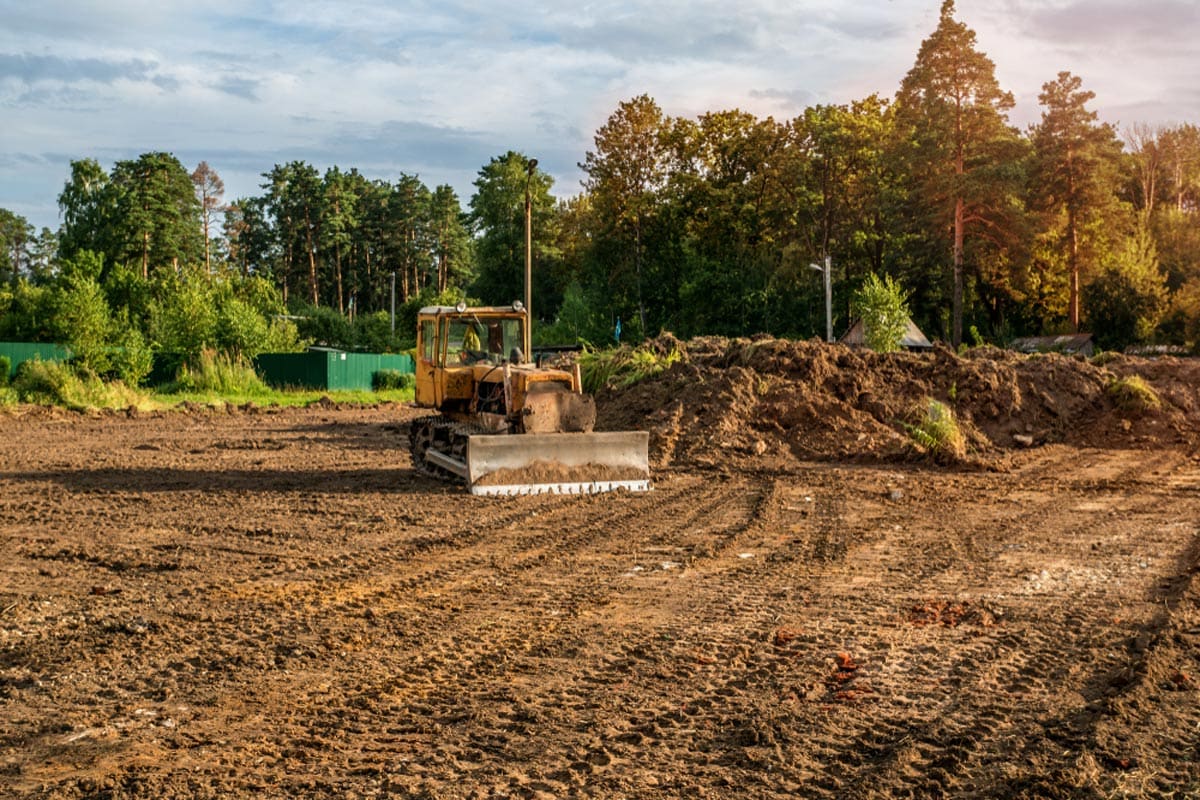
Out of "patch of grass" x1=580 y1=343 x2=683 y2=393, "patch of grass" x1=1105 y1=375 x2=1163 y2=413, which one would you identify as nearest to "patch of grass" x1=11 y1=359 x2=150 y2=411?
"patch of grass" x1=580 y1=343 x2=683 y2=393

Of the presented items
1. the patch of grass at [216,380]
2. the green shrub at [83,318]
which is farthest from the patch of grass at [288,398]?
the green shrub at [83,318]

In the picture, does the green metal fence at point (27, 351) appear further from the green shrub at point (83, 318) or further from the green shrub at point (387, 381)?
the green shrub at point (387, 381)

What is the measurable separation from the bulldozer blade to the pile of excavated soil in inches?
127

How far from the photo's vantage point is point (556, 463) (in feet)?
45.3

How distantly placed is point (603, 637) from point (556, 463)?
714cm

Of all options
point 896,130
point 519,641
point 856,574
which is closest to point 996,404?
point 856,574

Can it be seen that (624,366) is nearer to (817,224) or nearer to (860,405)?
(860,405)

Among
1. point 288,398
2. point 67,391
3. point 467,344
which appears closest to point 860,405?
point 467,344

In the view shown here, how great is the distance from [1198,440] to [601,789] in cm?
1879

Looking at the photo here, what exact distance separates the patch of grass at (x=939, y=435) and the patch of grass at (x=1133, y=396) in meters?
4.50

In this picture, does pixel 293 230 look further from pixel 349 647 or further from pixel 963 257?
pixel 349 647

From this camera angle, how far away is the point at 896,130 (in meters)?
50.7

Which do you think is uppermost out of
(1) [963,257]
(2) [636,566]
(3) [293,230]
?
(3) [293,230]

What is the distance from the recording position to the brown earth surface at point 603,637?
15.1 ft
